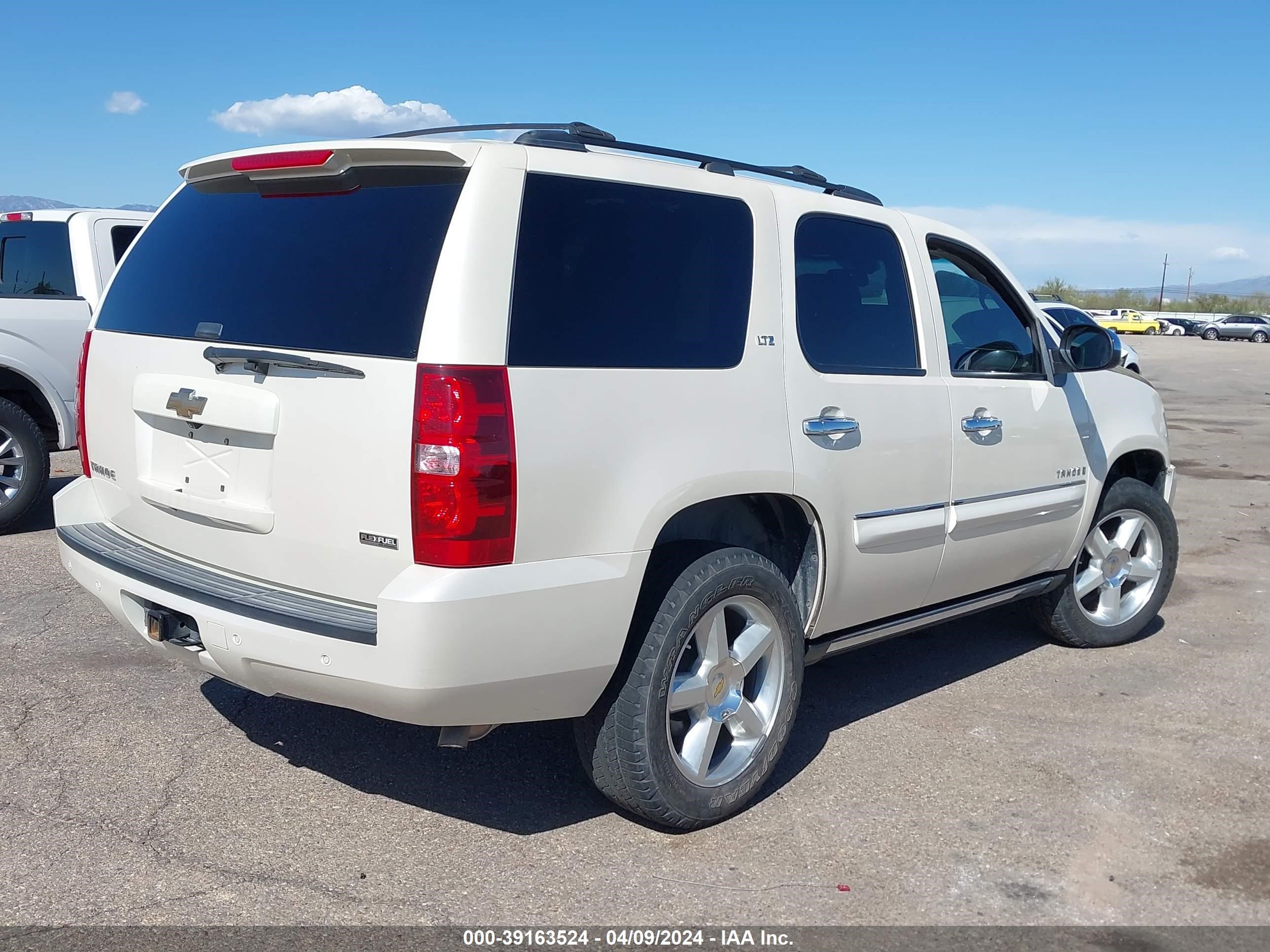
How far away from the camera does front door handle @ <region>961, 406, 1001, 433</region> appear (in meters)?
A: 4.38

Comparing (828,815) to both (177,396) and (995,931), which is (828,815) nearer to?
(995,931)

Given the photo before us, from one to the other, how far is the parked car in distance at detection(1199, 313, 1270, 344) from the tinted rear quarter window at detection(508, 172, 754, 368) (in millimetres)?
61877

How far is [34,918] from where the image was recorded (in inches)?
116

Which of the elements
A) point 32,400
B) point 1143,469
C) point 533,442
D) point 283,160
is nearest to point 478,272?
point 533,442

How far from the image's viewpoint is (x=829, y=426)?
380 cm

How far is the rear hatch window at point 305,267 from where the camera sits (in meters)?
3.02

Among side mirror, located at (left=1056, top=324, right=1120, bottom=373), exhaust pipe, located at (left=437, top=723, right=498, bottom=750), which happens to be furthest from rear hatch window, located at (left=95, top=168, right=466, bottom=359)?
side mirror, located at (left=1056, top=324, right=1120, bottom=373)

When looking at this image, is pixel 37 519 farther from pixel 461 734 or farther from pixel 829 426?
pixel 829 426

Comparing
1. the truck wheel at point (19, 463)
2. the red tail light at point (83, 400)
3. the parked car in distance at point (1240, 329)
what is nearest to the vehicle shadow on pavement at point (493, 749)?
the red tail light at point (83, 400)

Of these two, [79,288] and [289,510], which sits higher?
[79,288]

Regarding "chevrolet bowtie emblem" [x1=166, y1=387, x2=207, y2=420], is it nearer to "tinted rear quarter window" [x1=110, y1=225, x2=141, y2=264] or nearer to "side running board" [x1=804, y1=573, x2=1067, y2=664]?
"side running board" [x1=804, y1=573, x2=1067, y2=664]

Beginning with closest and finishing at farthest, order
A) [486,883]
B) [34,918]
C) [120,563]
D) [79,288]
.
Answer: [34,918] → [486,883] → [120,563] → [79,288]

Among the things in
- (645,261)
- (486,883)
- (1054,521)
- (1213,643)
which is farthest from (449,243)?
(1213,643)

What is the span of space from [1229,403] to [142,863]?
21.5m
